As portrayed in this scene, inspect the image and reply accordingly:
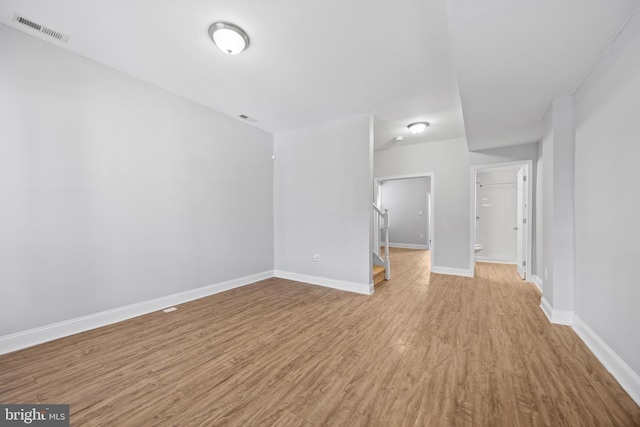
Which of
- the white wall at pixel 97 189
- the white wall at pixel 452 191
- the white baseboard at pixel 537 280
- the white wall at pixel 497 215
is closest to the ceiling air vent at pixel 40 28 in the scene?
the white wall at pixel 97 189

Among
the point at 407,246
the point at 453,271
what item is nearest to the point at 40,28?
the point at 453,271

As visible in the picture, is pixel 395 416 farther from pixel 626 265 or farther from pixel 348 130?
pixel 348 130

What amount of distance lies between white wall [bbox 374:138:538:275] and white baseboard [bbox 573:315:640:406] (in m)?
2.44

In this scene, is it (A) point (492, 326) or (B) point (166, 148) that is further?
(B) point (166, 148)

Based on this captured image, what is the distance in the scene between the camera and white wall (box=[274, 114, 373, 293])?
369 centimetres

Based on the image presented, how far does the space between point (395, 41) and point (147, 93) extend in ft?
9.40

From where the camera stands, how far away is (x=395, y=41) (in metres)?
2.17

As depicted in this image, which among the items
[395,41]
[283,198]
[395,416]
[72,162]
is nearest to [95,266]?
[72,162]

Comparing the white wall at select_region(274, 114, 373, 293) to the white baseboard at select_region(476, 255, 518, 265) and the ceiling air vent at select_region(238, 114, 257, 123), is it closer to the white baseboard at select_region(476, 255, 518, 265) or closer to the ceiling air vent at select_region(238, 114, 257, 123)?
the ceiling air vent at select_region(238, 114, 257, 123)

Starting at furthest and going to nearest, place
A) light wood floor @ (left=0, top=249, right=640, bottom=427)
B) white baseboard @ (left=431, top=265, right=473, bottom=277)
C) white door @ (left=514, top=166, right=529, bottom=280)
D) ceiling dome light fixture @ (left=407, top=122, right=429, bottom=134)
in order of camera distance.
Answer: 1. white baseboard @ (left=431, top=265, right=473, bottom=277)
2. white door @ (left=514, top=166, right=529, bottom=280)
3. ceiling dome light fixture @ (left=407, top=122, right=429, bottom=134)
4. light wood floor @ (left=0, top=249, right=640, bottom=427)

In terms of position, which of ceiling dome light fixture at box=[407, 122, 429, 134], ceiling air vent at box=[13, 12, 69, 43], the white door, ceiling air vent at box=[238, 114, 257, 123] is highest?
ceiling air vent at box=[13, 12, 69, 43]

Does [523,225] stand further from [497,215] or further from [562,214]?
[562,214]

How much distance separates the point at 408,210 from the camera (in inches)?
340

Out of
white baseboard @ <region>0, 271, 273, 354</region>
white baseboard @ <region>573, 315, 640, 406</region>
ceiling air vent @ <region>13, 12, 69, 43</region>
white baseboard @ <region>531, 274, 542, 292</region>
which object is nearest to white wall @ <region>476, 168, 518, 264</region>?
white baseboard @ <region>531, 274, 542, 292</region>
